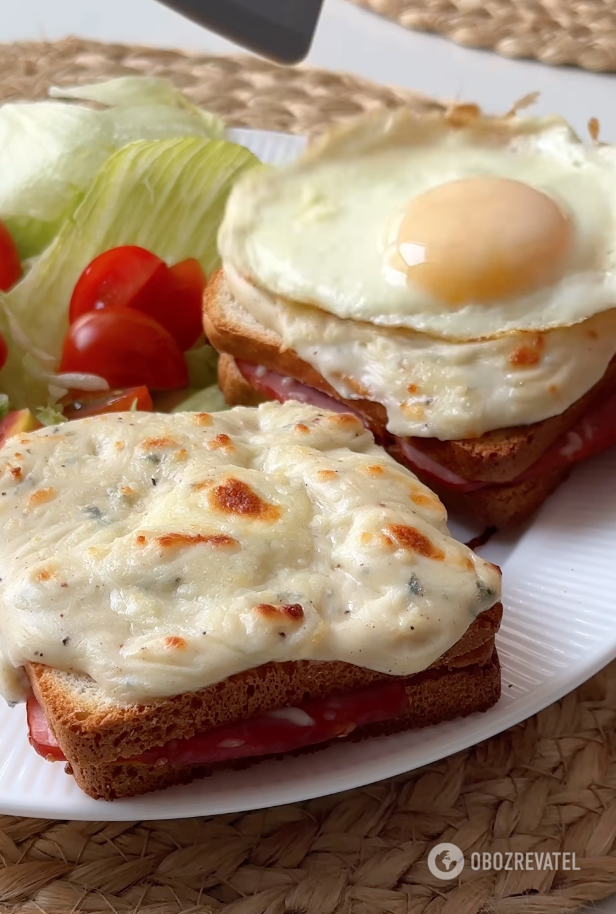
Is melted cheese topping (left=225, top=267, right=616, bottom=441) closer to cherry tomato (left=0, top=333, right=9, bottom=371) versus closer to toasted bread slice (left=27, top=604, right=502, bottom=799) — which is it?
toasted bread slice (left=27, top=604, right=502, bottom=799)

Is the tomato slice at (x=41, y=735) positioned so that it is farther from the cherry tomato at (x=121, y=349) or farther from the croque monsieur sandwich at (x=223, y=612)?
the cherry tomato at (x=121, y=349)

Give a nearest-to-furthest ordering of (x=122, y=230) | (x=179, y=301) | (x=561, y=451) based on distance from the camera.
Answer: (x=561, y=451) < (x=179, y=301) < (x=122, y=230)

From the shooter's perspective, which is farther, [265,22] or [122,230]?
[265,22]

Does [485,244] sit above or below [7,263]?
above

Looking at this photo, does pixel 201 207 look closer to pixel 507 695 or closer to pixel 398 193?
pixel 398 193

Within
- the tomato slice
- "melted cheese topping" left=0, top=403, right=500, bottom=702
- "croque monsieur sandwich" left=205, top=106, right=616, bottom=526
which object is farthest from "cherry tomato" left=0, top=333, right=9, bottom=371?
the tomato slice

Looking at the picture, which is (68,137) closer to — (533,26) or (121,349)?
(121,349)

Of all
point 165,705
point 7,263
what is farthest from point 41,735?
point 7,263
